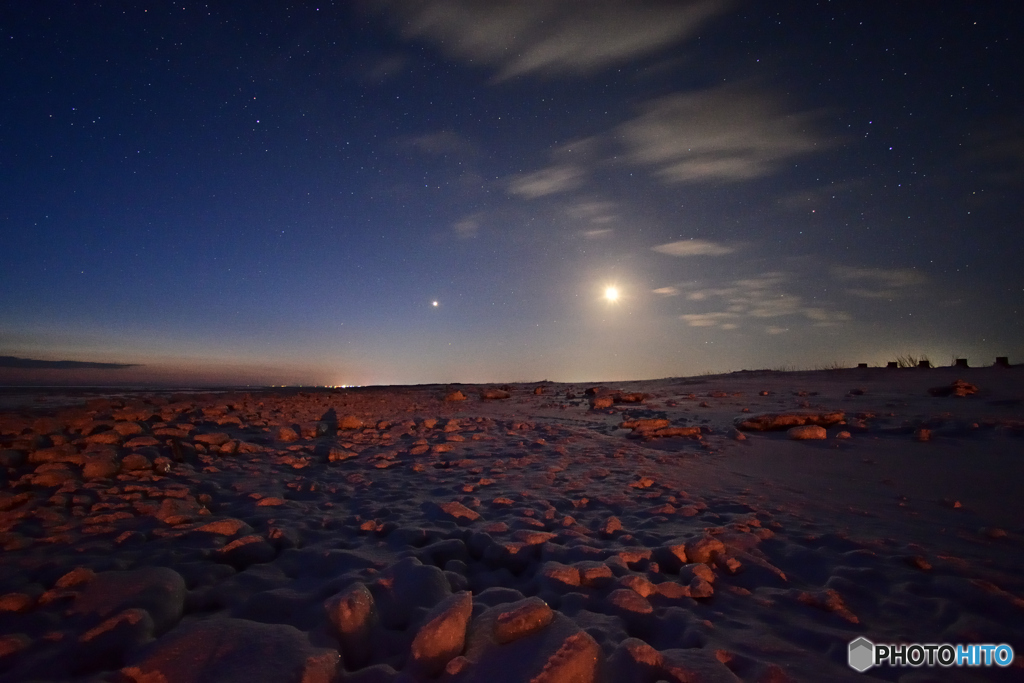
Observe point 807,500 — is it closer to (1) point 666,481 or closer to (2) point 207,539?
(1) point 666,481

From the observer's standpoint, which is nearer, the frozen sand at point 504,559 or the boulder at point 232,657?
the boulder at point 232,657

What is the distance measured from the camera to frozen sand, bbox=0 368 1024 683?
1.55m

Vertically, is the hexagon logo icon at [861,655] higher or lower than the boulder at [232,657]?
lower

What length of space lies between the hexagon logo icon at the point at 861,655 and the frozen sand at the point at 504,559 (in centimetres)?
5

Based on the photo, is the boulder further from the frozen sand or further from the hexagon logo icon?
the hexagon logo icon

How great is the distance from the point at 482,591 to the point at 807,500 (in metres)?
2.74

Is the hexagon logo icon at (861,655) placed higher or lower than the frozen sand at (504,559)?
lower

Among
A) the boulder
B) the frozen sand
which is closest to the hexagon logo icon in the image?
the frozen sand

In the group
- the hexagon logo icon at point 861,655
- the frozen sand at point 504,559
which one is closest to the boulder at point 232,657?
the frozen sand at point 504,559

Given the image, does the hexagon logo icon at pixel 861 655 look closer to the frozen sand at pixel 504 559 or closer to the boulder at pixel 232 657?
the frozen sand at pixel 504 559

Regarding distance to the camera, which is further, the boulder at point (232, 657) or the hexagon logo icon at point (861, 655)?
the hexagon logo icon at point (861, 655)

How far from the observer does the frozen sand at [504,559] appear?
5.10 feet

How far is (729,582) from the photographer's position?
2.18 meters

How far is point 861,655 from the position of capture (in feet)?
5.37
